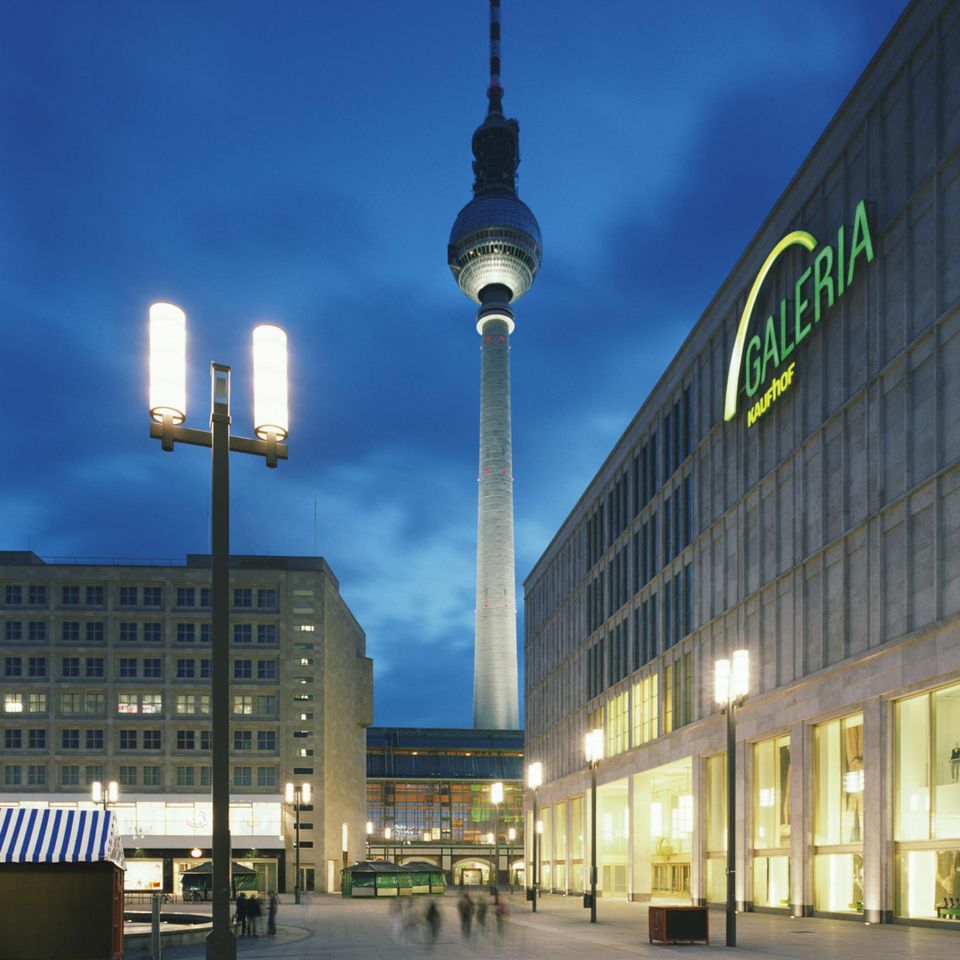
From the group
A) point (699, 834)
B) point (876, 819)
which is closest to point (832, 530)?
point (876, 819)

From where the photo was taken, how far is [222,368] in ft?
45.8

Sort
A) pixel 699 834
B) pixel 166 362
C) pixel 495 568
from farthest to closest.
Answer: pixel 495 568
pixel 699 834
pixel 166 362

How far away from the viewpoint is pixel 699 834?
178 ft

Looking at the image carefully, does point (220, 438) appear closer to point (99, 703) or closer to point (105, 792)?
point (105, 792)

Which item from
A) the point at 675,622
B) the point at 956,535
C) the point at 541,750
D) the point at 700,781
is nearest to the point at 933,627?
the point at 956,535

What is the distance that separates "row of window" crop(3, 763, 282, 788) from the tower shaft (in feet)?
254

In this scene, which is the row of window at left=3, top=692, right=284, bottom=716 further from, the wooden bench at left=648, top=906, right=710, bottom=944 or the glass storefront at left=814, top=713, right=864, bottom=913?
the wooden bench at left=648, top=906, right=710, bottom=944

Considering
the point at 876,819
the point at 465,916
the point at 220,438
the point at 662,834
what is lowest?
the point at 662,834

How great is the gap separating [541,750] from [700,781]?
45.8 m

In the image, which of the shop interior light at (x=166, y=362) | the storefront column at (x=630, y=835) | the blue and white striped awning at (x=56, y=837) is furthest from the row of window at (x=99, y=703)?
the shop interior light at (x=166, y=362)

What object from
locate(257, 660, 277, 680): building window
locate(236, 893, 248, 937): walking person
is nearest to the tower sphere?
locate(257, 660, 277, 680): building window

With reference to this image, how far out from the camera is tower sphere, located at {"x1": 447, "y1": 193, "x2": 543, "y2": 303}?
190250 mm

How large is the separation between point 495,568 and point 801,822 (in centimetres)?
13761

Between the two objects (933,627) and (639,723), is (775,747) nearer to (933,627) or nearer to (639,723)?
(933,627)
